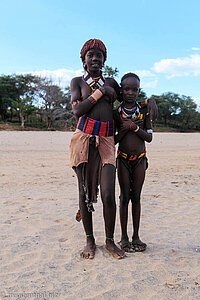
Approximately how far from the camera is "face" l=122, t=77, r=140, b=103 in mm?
3014

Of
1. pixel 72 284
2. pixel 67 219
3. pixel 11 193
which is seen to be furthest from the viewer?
pixel 11 193

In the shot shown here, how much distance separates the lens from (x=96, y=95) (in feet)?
9.49

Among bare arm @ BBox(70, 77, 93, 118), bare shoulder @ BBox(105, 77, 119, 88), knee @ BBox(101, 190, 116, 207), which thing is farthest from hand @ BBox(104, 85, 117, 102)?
knee @ BBox(101, 190, 116, 207)

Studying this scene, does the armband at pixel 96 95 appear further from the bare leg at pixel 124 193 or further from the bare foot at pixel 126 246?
the bare foot at pixel 126 246

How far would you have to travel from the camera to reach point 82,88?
3.03 metres

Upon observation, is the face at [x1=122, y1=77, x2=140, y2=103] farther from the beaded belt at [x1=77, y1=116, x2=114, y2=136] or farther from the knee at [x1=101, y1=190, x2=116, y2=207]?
the knee at [x1=101, y1=190, x2=116, y2=207]

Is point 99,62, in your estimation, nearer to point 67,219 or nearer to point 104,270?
point 104,270

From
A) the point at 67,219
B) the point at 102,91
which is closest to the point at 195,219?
the point at 67,219

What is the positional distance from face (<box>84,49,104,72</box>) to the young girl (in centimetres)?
35

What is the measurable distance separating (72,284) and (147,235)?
5.11ft

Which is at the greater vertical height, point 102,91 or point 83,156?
point 102,91

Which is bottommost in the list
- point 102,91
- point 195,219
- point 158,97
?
point 195,219

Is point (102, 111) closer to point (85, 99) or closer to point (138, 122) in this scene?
point (85, 99)

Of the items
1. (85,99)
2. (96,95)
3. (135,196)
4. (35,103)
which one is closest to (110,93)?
(96,95)
